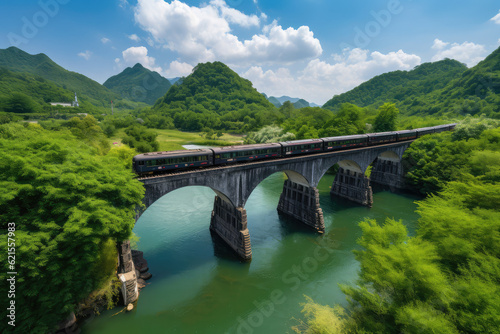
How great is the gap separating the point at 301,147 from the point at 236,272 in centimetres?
1897

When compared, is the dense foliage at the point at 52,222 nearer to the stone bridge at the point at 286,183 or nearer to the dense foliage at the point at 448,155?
the stone bridge at the point at 286,183

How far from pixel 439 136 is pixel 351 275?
38733mm

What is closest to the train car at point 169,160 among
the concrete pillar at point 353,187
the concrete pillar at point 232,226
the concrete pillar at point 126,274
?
the concrete pillar at point 232,226

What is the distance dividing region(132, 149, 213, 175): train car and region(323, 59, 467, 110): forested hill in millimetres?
156464

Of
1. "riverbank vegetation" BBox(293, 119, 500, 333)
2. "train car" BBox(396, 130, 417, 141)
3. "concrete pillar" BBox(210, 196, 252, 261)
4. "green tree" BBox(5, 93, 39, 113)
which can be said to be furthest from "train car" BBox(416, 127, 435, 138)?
"green tree" BBox(5, 93, 39, 113)

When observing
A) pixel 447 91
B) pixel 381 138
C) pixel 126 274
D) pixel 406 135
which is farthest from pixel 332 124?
pixel 447 91

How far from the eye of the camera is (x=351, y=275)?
25406 mm

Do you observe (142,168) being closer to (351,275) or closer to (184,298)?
(184,298)

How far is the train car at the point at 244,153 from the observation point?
88.3 ft

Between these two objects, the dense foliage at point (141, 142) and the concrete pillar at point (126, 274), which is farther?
the dense foliage at point (141, 142)

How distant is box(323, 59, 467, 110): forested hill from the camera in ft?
462

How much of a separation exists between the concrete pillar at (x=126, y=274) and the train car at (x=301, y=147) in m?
21.8

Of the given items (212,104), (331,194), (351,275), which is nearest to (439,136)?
(331,194)

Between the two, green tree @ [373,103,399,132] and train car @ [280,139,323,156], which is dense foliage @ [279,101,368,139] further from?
train car @ [280,139,323,156]
